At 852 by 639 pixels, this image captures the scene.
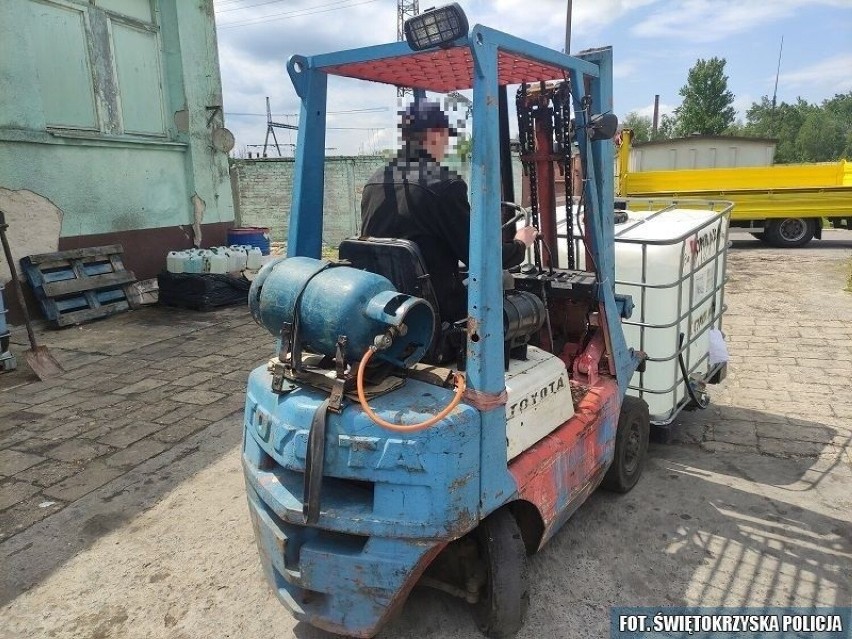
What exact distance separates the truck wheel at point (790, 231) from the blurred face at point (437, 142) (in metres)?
15.7

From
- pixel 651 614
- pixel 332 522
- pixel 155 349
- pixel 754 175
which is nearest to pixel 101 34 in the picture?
pixel 155 349

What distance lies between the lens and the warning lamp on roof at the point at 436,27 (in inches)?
84.9

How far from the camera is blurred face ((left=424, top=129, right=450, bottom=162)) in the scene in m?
2.72

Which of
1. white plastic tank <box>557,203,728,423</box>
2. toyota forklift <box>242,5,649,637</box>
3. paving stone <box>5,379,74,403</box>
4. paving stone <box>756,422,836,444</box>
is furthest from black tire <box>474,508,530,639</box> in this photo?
paving stone <box>5,379,74,403</box>

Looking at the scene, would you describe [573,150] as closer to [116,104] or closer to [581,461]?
[581,461]

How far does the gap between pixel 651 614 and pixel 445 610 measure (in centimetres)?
95

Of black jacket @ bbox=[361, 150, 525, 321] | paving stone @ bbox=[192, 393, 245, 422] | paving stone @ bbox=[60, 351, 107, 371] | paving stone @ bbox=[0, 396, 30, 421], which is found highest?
black jacket @ bbox=[361, 150, 525, 321]

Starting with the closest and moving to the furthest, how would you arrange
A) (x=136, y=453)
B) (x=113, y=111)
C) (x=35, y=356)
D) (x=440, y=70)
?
(x=440, y=70)
(x=136, y=453)
(x=35, y=356)
(x=113, y=111)

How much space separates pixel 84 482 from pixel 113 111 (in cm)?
709

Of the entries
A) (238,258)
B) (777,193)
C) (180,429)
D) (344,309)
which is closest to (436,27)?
(344,309)

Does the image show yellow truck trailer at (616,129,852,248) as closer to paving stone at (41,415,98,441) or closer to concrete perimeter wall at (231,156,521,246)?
concrete perimeter wall at (231,156,521,246)

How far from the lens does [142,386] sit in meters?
6.08

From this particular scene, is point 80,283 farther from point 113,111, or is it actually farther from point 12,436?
point 12,436

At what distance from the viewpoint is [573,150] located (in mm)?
3523
